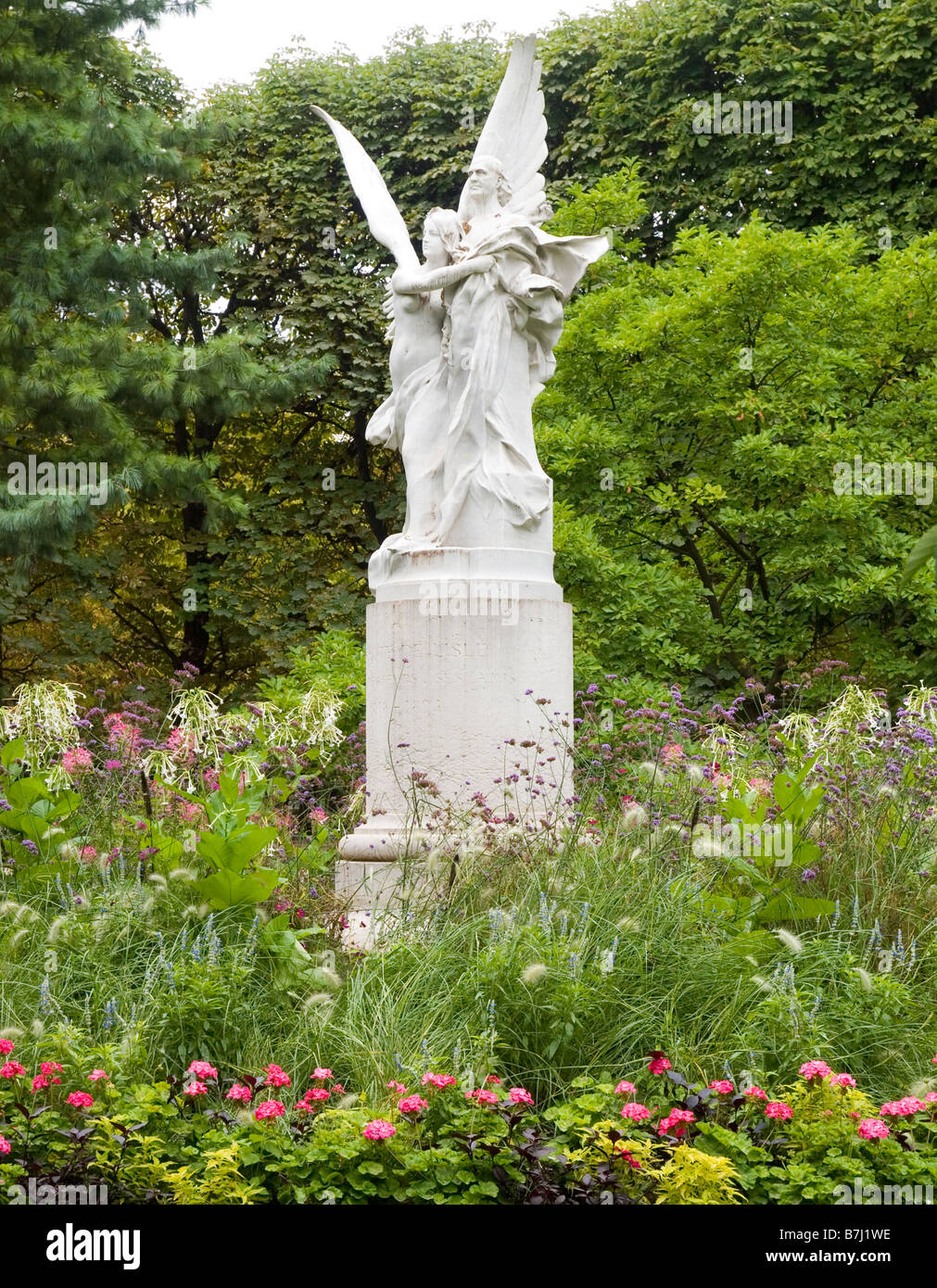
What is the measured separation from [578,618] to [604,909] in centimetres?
713

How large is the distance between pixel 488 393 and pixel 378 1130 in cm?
434

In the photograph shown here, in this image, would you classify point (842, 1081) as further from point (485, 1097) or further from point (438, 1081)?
point (438, 1081)

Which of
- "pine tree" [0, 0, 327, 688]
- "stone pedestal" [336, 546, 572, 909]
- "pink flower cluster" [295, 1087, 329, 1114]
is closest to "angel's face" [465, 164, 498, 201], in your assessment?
"stone pedestal" [336, 546, 572, 909]

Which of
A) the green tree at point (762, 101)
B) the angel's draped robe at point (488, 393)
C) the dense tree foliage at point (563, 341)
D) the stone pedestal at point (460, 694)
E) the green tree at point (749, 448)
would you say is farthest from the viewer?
the green tree at point (762, 101)

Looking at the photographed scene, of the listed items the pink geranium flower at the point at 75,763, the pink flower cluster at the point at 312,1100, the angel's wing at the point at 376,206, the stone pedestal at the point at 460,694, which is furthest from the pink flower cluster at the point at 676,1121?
the angel's wing at the point at 376,206

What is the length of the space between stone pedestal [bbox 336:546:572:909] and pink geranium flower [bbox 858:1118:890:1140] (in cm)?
297

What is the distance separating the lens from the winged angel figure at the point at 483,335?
21.7 ft

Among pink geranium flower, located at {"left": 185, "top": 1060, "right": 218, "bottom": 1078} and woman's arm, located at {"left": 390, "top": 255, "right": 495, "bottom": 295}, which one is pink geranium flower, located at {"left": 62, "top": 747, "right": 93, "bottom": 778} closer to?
woman's arm, located at {"left": 390, "top": 255, "right": 495, "bottom": 295}

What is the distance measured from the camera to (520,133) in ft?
23.4

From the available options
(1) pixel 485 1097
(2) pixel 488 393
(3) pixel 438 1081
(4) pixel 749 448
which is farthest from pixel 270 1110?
(4) pixel 749 448

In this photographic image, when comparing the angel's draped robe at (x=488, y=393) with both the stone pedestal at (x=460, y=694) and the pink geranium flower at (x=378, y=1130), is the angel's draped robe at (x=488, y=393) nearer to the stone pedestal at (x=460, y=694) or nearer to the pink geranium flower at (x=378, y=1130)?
the stone pedestal at (x=460, y=694)

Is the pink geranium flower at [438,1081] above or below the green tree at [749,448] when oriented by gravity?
below

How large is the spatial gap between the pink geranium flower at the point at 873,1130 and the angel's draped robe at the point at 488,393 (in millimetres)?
3880

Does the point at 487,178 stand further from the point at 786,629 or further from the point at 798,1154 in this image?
the point at 786,629
